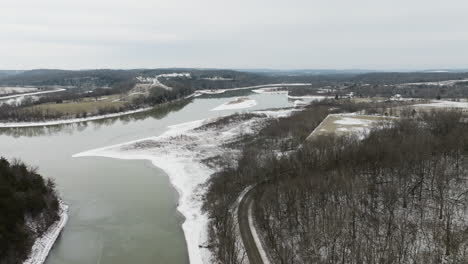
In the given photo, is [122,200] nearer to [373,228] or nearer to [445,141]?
[373,228]

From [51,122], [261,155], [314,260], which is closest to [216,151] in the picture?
[261,155]

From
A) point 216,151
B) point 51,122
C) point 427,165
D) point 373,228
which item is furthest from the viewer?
point 51,122

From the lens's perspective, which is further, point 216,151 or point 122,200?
point 216,151

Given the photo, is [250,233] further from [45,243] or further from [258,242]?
[45,243]

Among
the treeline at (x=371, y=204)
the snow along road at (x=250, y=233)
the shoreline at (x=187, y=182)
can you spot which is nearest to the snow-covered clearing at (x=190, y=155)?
the shoreline at (x=187, y=182)

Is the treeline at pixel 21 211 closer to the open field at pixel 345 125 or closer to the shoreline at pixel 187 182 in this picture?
the shoreline at pixel 187 182

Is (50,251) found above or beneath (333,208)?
beneath

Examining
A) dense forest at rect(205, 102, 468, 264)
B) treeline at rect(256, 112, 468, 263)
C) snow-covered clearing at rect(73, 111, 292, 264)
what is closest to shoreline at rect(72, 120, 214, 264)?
snow-covered clearing at rect(73, 111, 292, 264)
